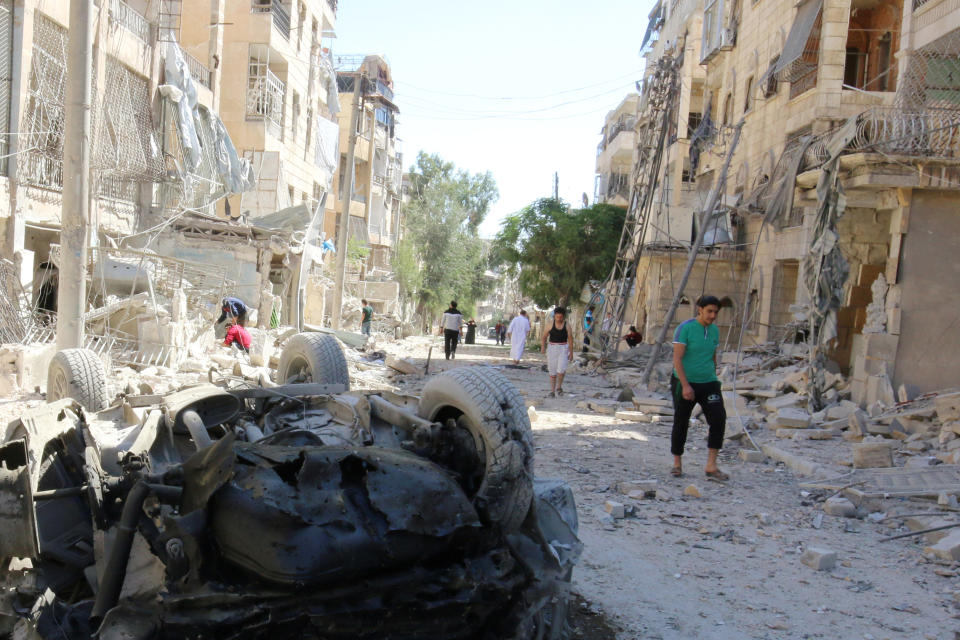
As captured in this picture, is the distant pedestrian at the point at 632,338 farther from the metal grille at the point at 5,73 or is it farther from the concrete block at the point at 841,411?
the metal grille at the point at 5,73

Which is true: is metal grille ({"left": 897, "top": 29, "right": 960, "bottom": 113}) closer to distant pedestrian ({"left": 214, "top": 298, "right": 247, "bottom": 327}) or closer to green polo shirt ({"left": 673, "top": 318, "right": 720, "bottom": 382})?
green polo shirt ({"left": 673, "top": 318, "right": 720, "bottom": 382})

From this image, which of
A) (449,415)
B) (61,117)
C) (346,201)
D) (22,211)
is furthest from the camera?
(346,201)

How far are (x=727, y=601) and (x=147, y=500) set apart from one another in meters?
3.05

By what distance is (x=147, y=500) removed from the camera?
2836mm

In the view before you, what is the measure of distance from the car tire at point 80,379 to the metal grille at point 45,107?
9044 millimetres

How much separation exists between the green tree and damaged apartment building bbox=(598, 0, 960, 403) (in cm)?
294

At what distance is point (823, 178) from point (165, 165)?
14.5m

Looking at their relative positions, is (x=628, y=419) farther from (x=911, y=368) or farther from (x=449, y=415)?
(x=449, y=415)

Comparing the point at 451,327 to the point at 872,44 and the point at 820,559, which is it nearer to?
the point at 872,44

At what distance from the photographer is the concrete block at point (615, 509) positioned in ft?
18.9

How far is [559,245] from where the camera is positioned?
28875 mm

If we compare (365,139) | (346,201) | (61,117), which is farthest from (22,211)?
(365,139)

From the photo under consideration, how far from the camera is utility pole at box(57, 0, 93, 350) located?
28.8 ft

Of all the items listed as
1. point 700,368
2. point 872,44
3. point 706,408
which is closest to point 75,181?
point 700,368
